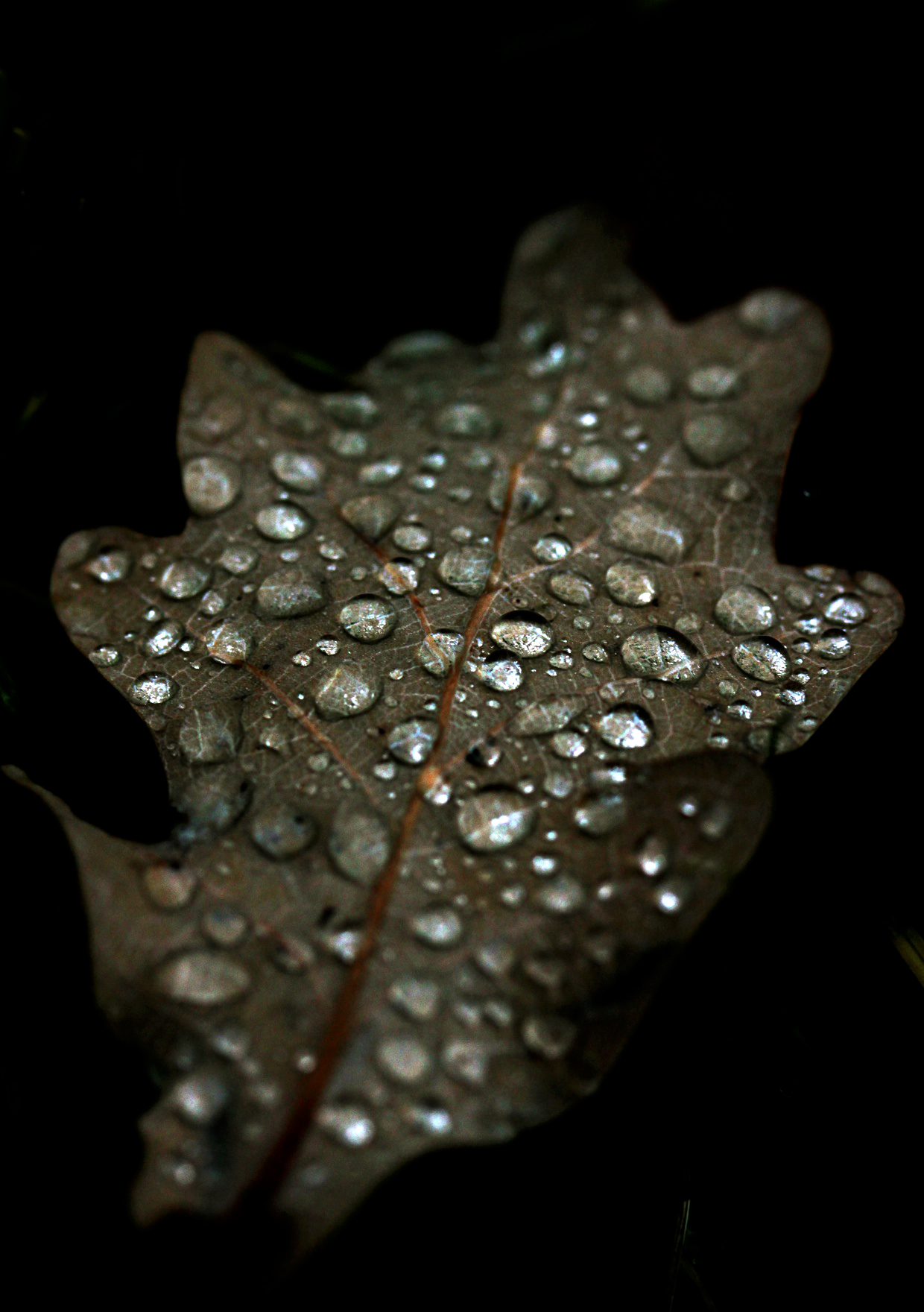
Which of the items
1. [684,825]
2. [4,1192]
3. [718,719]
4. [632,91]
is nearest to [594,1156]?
[684,825]

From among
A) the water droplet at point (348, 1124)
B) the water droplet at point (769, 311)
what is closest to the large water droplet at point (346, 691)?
the water droplet at point (348, 1124)

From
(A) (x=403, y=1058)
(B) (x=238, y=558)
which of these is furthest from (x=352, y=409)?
(A) (x=403, y=1058)

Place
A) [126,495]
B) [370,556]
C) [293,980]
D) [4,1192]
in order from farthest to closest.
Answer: [126,495] < [370,556] < [4,1192] < [293,980]

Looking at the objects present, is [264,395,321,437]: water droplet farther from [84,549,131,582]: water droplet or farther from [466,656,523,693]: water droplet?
[466,656,523,693]: water droplet

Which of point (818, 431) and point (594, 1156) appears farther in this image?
point (818, 431)

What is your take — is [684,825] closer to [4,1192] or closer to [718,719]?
[718,719]

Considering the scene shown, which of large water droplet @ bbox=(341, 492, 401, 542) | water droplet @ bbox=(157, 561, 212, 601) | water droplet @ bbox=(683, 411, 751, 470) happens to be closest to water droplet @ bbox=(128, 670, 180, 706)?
water droplet @ bbox=(157, 561, 212, 601)
